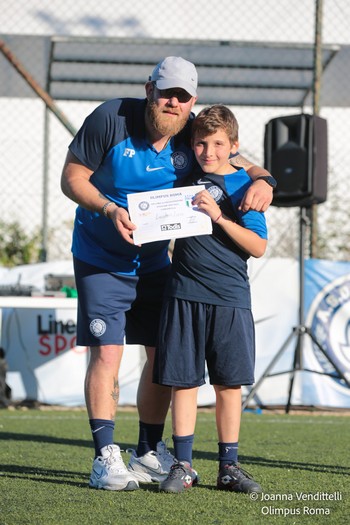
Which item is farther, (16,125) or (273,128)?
(16,125)

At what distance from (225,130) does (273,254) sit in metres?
5.18

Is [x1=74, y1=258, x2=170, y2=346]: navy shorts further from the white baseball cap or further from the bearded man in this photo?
the white baseball cap

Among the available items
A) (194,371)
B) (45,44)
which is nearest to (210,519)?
(194,371)

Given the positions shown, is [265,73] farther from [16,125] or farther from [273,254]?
[16,125]

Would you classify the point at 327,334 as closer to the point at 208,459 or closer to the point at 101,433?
the point at 208,459

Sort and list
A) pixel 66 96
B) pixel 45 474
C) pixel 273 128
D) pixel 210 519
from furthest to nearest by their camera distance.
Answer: pixel 66 96, pixel 273 128, pixel 45 474, pixel 210 519

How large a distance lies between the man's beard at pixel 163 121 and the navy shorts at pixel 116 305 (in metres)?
0.57

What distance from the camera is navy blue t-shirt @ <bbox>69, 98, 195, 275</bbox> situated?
12.0 feet

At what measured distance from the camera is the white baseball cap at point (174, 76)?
3561 mm

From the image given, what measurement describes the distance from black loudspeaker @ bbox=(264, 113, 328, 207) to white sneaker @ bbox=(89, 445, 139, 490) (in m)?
3.64

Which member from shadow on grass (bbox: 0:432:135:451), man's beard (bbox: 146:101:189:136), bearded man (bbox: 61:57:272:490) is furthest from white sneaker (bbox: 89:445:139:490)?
shadow on grass (bbox: 0:432:135:451)

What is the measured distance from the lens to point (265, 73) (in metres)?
9.63

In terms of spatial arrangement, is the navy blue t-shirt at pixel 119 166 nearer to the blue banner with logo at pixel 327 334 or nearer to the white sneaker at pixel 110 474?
the white sneaker at pixel 110 474

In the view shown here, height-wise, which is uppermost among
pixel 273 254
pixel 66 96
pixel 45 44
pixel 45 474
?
pixel 45 44
